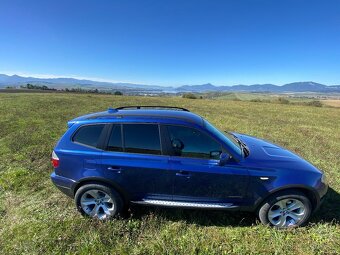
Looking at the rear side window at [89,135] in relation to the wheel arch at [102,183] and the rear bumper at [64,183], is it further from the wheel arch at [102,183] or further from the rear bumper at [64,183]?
the rear bumper at [64,183]

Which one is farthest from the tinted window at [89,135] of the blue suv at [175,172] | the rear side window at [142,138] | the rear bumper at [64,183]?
the rear bumper at [64,183]

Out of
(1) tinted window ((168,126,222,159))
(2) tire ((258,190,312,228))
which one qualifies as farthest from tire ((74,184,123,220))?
(2) tire ((258,190,312,228))

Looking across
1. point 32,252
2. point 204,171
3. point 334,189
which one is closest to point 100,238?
point 32,252

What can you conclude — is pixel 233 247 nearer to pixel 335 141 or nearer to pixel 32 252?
pixel 32 252

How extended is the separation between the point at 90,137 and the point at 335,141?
420 inches

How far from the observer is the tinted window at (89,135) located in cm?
390

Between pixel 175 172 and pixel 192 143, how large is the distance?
517 millimetres

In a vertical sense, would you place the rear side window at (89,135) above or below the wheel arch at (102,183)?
above

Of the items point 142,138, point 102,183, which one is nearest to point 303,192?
point 142,138

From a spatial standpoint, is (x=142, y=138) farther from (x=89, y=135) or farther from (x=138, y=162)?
(x=89, y=135)

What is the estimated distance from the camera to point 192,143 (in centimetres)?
370

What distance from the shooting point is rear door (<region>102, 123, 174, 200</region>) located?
3.66 metres

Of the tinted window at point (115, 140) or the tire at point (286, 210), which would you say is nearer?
the tire at point (286, 210)

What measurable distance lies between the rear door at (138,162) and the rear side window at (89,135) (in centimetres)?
Result: 22
